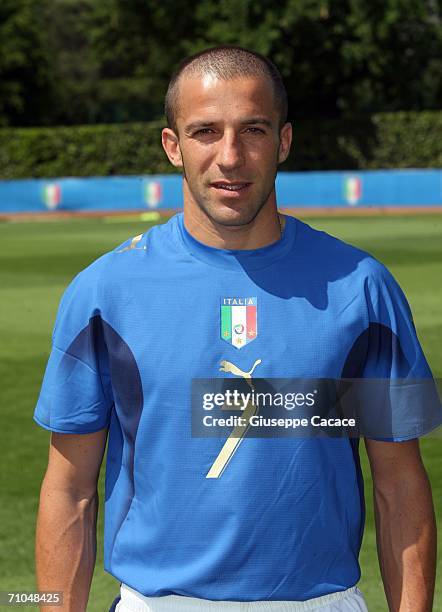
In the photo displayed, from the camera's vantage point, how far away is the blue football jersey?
2672 mm

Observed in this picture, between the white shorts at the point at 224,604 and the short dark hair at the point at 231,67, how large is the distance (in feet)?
3.44

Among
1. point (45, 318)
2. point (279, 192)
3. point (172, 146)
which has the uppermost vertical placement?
point (172, 146)

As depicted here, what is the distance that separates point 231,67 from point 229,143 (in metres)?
0.16

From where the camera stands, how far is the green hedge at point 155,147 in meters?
50.5

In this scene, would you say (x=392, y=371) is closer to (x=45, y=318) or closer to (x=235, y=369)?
(x=235, y=369)

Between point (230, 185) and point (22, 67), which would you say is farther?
point (22, 67)

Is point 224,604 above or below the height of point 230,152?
below

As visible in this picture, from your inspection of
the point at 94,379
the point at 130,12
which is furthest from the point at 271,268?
the point at 130,12

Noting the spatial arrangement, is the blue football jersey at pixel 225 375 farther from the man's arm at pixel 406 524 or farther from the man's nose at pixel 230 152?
the man's nose at pixel 230 152

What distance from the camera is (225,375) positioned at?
2707 millimetres

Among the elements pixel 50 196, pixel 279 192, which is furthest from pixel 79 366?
pixel 50 196

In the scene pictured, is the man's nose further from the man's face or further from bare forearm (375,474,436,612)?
bare forearm (375,474,436,612)

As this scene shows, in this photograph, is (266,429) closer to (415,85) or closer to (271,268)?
(271,268)

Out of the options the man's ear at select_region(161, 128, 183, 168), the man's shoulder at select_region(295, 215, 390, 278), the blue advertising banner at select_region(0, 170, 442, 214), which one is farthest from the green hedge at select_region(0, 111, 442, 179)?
the man's shoulder at select_region(295, 215, 390, 278)
